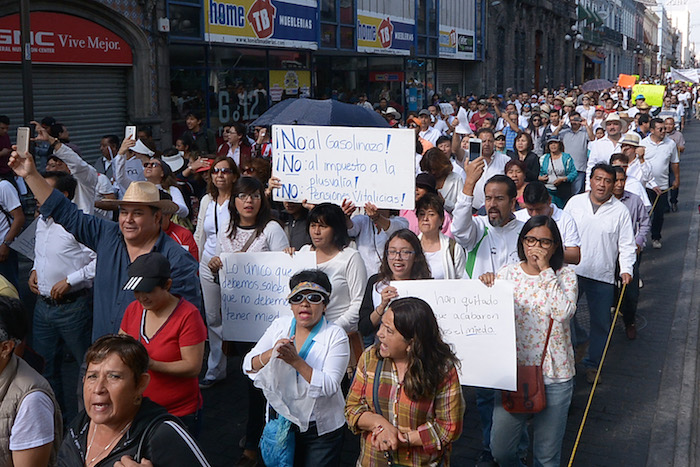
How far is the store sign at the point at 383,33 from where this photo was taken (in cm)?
2409

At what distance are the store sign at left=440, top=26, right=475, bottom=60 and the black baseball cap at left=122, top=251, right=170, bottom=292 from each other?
2829 centimetres

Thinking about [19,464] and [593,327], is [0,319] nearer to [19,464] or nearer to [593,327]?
[19,464]

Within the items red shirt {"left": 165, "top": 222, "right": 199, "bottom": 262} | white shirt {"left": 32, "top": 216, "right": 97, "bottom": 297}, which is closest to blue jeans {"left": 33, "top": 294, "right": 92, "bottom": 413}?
white shirt {"left": 32, "top": 216, "right": 97, "bottom": 297}

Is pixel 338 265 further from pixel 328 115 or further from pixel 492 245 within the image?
pixel 328 115

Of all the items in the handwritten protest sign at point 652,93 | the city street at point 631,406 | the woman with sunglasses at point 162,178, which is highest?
the handwritten protest sign at point 652,93

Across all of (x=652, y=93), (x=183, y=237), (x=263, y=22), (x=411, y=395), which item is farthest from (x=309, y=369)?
(x=652, y=93)

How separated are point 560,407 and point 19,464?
8.90 feet

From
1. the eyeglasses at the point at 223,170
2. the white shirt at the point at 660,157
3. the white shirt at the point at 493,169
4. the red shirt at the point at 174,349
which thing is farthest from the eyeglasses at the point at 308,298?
the white shirt at the point at 660,157

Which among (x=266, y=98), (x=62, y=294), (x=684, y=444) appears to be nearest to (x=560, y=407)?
(x=684, y=444)

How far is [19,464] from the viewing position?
307 cm

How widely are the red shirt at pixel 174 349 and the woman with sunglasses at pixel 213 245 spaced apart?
211 centimetres

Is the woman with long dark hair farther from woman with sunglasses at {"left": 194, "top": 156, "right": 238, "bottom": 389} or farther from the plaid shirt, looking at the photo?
woman with sunglasses at {"left": 194, "top": 156, "right": 238, "bottom": 389}

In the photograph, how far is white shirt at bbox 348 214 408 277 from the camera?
570 centimetres

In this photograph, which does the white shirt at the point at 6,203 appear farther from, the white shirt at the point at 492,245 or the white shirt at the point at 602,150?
the white shirt at the point at 602,150
